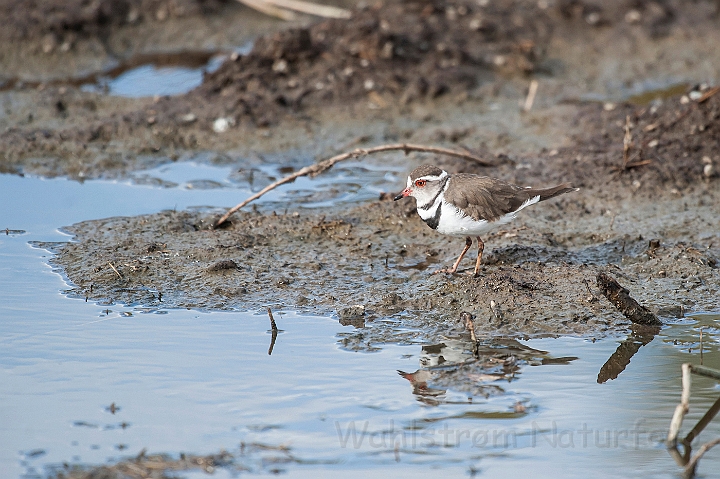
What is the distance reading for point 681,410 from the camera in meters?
4.37

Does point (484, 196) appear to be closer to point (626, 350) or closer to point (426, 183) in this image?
point (426, 183)

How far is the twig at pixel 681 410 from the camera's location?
14.3 feet

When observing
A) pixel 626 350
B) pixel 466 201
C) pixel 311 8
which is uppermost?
pixel 311 8

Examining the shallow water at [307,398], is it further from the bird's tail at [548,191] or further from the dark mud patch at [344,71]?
the dark mud patch at [344,71]

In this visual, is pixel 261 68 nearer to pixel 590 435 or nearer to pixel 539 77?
pixel 539 77

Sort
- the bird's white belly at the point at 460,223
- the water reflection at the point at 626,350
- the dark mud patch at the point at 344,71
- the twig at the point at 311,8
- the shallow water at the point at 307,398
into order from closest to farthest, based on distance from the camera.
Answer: the shallow water at the point at 307,398 < the water reflection at the point at 626,350 < the bird's white belly at the point at 460,223 < the dark mud patch at the point at 344,71 < the twig at the point at 311,8

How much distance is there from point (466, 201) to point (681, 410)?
2666 millimetres

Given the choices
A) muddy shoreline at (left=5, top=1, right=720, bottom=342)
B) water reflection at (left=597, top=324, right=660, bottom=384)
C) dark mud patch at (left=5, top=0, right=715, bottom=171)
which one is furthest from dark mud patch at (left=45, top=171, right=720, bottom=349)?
dark mud patch at (left=5, top=0, right=715, bottom=171)

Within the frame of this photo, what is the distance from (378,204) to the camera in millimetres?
8281

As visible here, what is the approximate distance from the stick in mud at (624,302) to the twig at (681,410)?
1494 millimetres

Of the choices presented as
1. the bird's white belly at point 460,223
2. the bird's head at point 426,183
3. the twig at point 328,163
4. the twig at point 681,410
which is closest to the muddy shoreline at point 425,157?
the twig at point 328,163

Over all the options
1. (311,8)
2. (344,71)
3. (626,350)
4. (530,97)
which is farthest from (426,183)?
(311,8)

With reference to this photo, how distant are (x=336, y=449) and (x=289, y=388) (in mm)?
725

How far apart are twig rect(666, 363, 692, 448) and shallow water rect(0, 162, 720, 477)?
0.11 m
